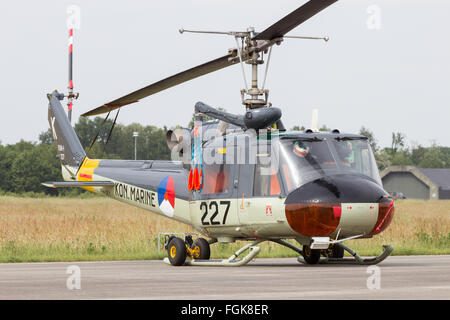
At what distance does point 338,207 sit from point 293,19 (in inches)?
140

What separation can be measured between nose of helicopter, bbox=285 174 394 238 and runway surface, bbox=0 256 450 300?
0.73 metres

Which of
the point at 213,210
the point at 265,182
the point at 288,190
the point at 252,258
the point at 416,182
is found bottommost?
the point at 416,182

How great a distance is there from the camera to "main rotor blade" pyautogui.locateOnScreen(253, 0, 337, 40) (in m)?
11.5

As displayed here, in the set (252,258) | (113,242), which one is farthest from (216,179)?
(113,242)

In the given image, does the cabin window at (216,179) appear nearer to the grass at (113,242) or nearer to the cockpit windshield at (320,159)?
the cockpit windshield at (320,159)

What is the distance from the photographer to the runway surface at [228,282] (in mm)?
10234

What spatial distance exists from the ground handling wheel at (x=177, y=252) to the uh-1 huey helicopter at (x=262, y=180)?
19 millimetres

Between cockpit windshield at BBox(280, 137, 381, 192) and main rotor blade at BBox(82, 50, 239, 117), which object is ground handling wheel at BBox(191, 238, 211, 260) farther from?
main rotor blade at BBox(82, 50, 239, 117)

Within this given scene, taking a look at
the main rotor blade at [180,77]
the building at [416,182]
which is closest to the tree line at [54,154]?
the building at [416,182]

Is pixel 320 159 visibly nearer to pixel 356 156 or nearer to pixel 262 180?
pixel 356 156

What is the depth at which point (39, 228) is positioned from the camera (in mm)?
24656

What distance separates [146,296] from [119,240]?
1238 cm

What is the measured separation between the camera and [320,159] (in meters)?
15.0
